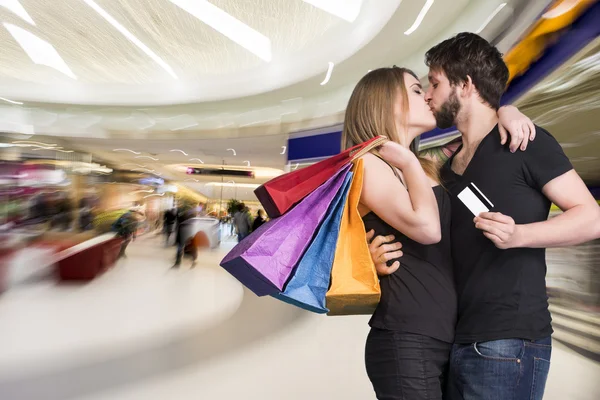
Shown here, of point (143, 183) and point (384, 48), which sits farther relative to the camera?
point (143, 183)

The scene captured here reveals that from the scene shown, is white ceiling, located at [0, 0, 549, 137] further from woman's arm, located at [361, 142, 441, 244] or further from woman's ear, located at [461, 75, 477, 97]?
woman's arm, located at [361, 142, 441, 244]

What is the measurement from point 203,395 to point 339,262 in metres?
2.38

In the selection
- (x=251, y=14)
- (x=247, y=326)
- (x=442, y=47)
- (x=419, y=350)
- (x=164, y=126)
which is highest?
(x=251, y=14)

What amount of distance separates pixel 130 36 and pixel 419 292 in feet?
26.4

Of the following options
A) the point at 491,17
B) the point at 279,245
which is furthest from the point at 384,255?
the point at 491,17

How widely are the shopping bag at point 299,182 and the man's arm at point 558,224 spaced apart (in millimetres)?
337

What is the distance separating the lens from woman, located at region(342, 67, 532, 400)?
41.8 inches

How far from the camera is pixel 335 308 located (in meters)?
1.09

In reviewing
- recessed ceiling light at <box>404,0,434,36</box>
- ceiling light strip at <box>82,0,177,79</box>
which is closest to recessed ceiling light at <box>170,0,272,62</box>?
ceiling light strip at <box>82,0,177,79</box>

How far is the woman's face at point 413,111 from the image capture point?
1.21 metres

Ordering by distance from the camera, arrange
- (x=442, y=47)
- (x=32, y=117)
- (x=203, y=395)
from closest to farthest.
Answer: (x=442, y=47) → (x=203, y=395) → (x=32, y=117)

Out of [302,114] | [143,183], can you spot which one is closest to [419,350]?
[302,114]

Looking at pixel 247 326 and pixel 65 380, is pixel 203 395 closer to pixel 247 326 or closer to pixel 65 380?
pixel 65 380

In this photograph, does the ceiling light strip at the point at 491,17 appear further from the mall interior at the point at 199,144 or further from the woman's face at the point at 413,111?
the woman's face at the point at 413,111
